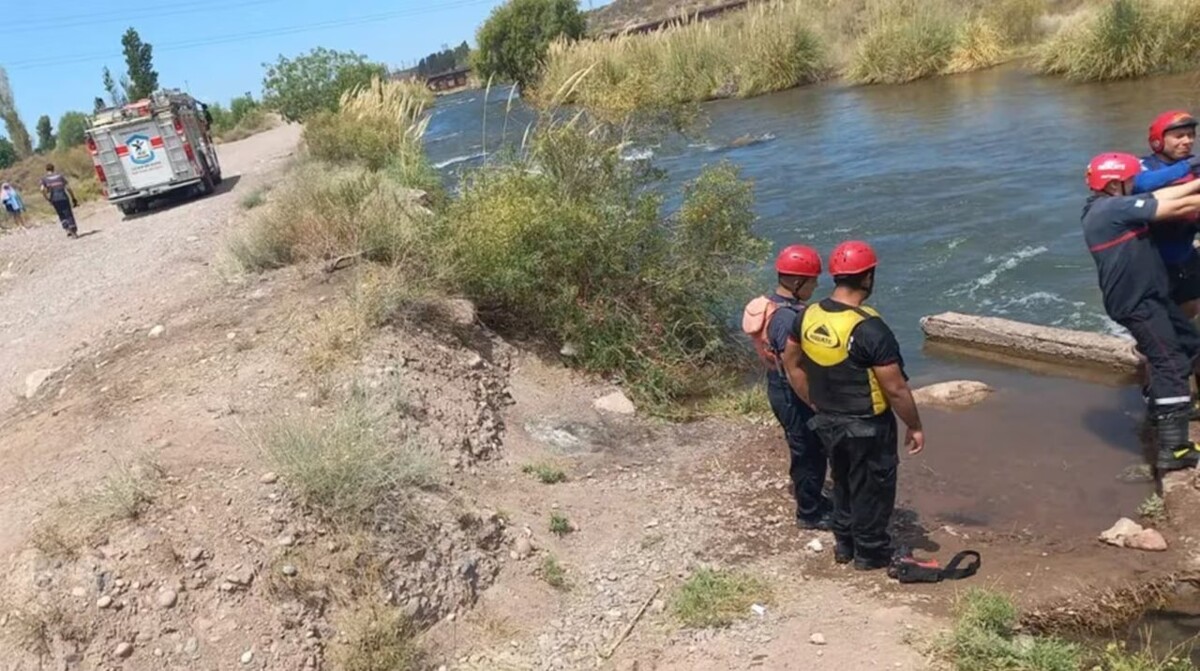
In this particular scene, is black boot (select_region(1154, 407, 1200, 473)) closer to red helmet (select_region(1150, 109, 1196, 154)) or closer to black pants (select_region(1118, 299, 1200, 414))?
black pants (select_region(1118, 299, 1200, 414))

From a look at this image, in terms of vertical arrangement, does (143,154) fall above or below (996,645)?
above

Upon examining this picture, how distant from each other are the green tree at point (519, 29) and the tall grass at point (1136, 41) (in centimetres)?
2681

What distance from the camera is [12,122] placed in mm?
50125

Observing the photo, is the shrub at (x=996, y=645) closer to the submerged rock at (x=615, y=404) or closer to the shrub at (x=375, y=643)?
the shrub at (x=375, y=643)

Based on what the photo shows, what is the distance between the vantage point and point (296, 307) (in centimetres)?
809

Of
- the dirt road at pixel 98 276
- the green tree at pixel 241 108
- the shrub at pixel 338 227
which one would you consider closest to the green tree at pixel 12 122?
the green tree at pixel 241 108

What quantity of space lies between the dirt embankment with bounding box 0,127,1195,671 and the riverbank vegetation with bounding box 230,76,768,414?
0.43 metres

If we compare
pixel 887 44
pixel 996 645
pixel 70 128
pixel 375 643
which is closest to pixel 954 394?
pixel 996 645

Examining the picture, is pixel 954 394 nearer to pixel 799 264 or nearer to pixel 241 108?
pixel 799 264

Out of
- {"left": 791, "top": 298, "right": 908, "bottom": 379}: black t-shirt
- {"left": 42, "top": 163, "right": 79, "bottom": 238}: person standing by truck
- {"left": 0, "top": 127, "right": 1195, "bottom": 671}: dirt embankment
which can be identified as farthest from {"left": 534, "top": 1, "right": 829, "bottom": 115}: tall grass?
{"left": 791, "top": 298, "right": 908, "bottom": 379}: black t-shirt

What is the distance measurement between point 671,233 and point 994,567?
4.70m

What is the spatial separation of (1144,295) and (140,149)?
19.5 metres

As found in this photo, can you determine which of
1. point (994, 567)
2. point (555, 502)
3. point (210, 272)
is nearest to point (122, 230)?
point (210, 272)

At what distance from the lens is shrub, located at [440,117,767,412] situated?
8.16m
